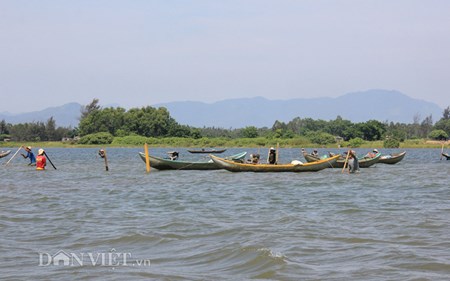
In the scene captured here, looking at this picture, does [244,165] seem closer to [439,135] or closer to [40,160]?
[40,160]

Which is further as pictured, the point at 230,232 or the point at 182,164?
the point at 182,164

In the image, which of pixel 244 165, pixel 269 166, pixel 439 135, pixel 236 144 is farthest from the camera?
pixel 439 135

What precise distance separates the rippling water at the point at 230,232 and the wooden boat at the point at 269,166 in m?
6.46

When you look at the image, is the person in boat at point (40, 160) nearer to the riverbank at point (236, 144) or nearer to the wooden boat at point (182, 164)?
the wooden boat at point (182, 164)

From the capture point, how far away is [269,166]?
30188 millimetres

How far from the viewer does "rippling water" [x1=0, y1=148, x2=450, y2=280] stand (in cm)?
950

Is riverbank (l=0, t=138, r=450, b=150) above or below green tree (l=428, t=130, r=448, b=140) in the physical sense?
below

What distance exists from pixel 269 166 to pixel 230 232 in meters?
17.5

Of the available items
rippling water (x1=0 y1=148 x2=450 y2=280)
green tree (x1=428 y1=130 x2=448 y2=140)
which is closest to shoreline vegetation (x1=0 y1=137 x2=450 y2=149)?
green tree (x1=428 y1=130 x2=448 y2=140)

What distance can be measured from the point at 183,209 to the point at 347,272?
817 centimetres

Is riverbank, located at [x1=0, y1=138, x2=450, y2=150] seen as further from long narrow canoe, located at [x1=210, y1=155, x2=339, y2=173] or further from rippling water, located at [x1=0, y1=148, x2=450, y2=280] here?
rippling water, located at [x1=0, y1=148, x2=450, y2=280]

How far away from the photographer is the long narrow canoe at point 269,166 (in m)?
30.2

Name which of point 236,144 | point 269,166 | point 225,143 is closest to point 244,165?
point 269,166

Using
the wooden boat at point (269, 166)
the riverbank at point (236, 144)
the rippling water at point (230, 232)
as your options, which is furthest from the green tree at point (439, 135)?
the rippling water at point (230, 232)
